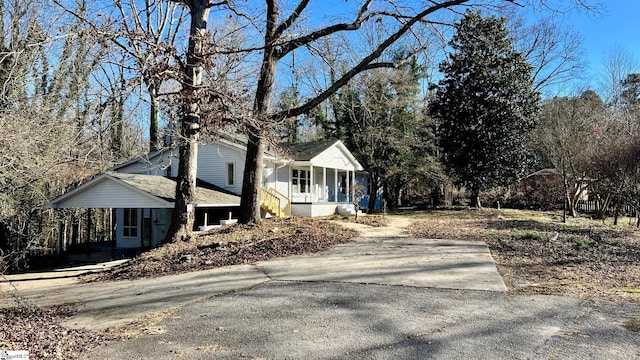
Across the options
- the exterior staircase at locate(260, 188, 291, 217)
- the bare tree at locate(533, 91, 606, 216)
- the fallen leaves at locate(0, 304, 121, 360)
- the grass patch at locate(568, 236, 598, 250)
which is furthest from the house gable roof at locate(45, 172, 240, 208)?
the bare tree at locate(533, 91, 606, 216)

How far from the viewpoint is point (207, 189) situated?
20.5 metres

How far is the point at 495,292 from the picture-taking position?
6.38m

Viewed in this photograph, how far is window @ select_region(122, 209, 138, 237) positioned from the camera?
864 inches

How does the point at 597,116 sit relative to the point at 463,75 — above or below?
below

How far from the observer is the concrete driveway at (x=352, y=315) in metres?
4.17

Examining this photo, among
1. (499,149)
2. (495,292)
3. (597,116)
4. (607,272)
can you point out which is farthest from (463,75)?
(495,292)

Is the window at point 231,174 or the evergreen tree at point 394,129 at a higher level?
the evergreen tree at point 394,129

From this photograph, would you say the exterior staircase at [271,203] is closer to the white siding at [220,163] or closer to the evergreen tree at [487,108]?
the white siding at [220,163]

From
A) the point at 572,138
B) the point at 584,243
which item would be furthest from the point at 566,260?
the point at 572,138

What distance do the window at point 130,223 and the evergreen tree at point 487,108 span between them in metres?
18.3

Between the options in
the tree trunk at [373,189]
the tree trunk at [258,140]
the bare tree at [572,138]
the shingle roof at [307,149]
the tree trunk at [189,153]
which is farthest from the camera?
the tree trunk at [373,189]

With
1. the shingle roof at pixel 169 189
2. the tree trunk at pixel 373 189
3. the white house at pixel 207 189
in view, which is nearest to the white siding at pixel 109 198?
the white house at pixel 207 189

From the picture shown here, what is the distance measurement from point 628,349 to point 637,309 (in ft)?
5.67

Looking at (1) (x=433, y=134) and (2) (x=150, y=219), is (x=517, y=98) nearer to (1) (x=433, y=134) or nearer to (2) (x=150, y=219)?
(1) (x=433, y=134)
